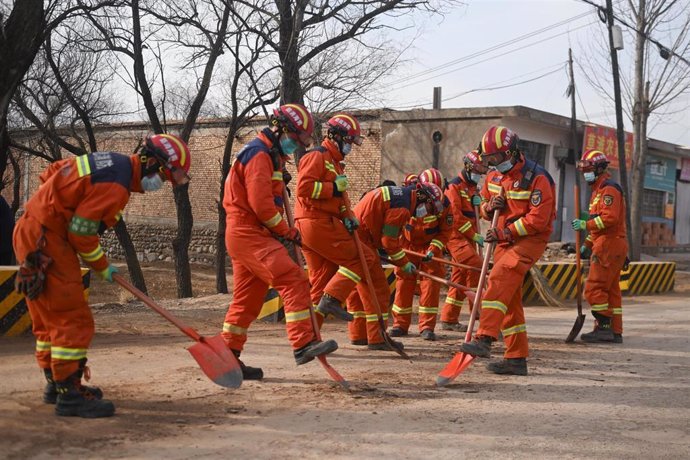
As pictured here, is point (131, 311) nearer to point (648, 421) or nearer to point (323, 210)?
point (323, 210)

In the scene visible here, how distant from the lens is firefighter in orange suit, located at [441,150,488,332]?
10.0m

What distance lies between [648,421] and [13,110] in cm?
1932

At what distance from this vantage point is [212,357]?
554 cm

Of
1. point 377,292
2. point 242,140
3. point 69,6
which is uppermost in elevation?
point 69,6

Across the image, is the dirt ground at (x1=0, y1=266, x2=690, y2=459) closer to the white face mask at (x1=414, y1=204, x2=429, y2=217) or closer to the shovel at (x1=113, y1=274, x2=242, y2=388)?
the shovel at (x1=113, y1=274, x2=242, y2=388)

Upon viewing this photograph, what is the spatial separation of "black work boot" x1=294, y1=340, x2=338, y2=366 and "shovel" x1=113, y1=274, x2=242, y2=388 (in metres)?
0.70

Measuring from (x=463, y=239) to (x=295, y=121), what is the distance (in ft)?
13.7

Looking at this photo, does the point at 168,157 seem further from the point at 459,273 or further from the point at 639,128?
the point at 639,128

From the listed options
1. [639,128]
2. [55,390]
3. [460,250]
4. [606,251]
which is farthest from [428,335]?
[639,128]

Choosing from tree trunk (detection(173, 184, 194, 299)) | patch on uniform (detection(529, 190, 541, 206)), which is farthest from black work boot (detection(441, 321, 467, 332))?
tree trunk (detection(173, 184, 194, 299))

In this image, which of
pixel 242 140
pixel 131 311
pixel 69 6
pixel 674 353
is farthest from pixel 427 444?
pixel 242 140

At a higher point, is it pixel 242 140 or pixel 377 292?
pixel 242 140

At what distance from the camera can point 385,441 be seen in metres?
4.78

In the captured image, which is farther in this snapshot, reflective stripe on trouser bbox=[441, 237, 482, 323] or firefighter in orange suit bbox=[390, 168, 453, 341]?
reflective stripe on trouser bbox=[441, 237, 482, 323]
